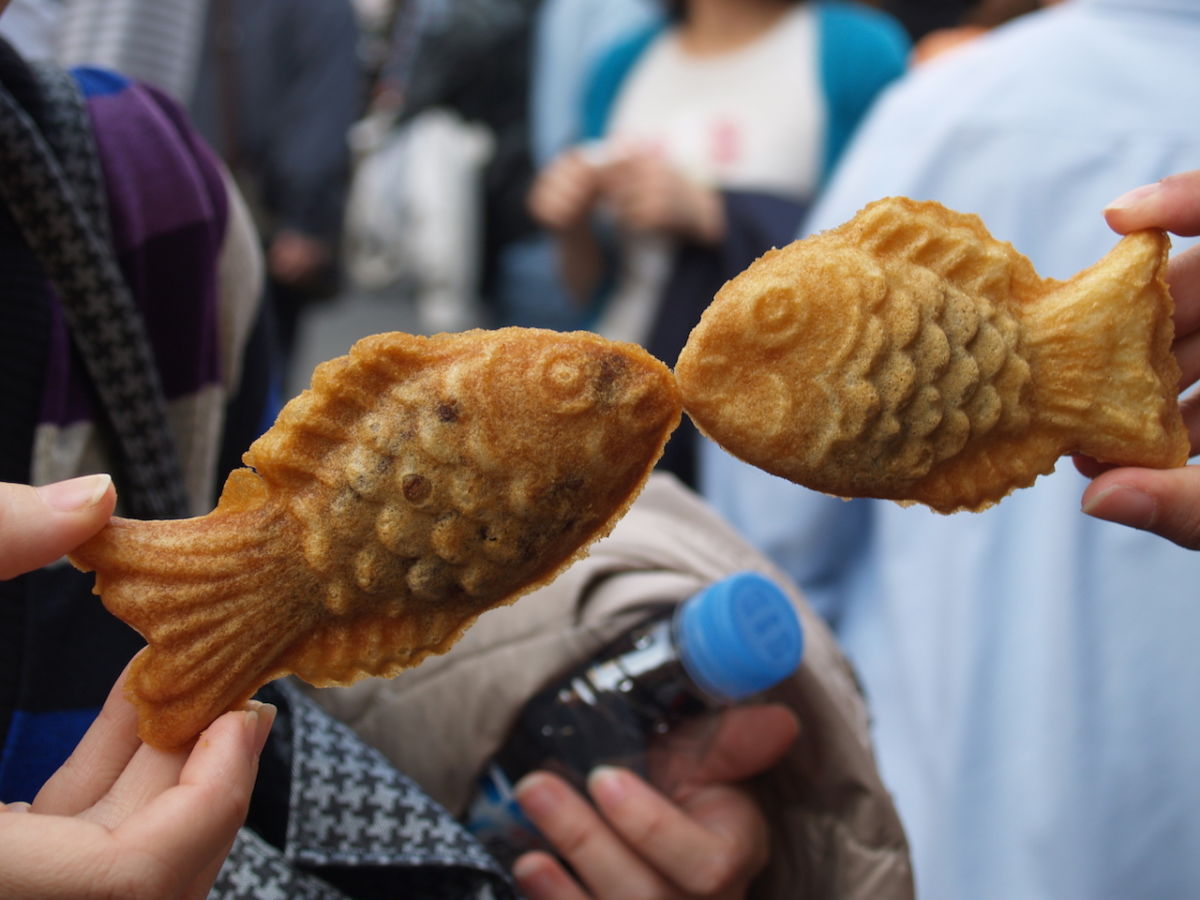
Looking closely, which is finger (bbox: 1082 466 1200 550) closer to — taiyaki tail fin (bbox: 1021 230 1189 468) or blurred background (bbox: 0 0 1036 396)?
taiyaki tail fin (bbox: 1021 230 1189 468)

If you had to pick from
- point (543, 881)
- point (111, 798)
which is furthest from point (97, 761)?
point (543, 881)

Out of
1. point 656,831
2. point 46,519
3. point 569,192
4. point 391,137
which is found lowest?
point 391,137

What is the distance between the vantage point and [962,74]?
5.08ft

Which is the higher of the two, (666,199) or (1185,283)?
(1185,283)

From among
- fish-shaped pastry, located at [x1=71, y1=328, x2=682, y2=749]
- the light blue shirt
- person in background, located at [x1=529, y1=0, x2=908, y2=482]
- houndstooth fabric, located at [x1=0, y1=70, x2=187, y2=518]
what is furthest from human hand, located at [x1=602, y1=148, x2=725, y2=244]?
fish-shaped pastry, located at [x1=71, y1=328, x2=682, y2=749]

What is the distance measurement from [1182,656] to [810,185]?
1.24 m

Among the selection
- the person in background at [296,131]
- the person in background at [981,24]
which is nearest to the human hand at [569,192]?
the person in background at [296,131]

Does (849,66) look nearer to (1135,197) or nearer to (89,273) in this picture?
(1135,197)

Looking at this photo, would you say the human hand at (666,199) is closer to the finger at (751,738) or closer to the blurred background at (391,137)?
the blurred background at (391,137)

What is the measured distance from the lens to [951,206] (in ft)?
4.91

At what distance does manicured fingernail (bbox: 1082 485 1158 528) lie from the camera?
0.78 metres

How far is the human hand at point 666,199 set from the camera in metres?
1.99

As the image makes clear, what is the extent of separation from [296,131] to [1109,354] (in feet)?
8.79

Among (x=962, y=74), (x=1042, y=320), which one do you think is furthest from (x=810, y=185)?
(x=1042, y=320)
